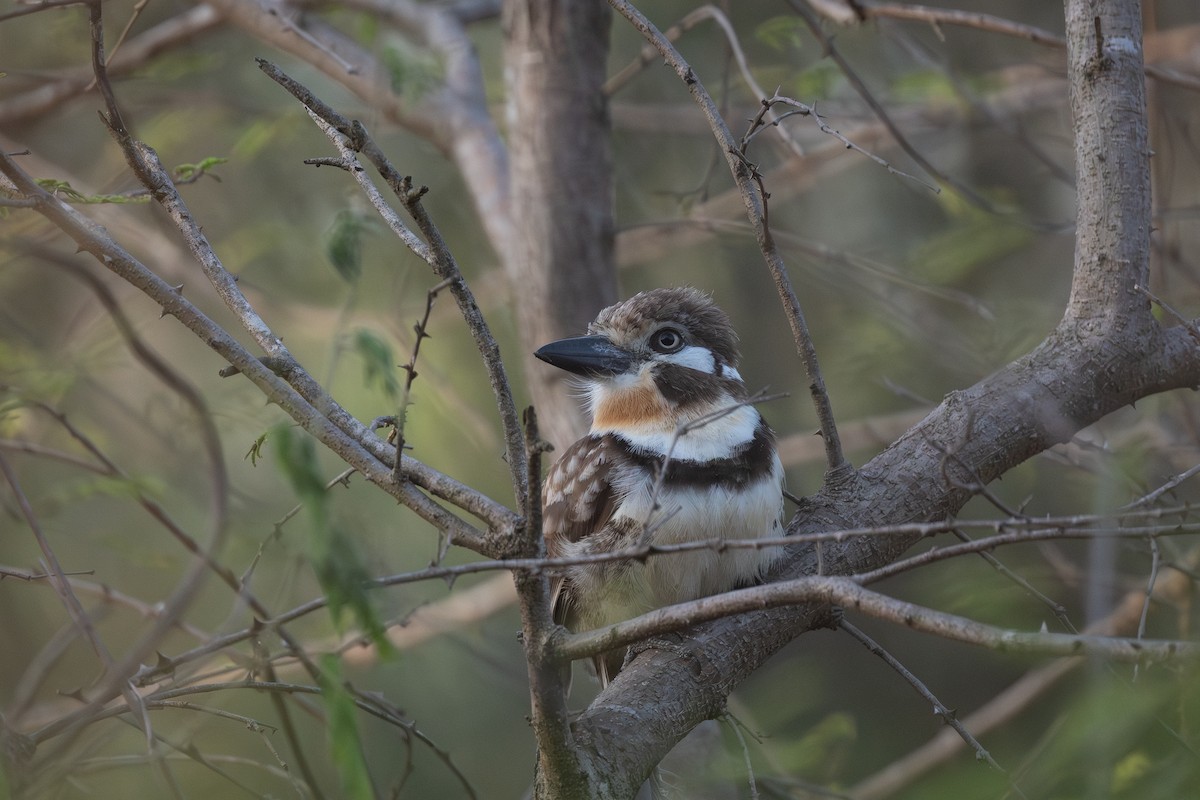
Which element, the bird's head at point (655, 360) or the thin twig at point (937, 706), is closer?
the thin twig at point (937, 706)

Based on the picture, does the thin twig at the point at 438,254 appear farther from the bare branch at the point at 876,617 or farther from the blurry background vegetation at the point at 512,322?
the blurry background vegetation at the point at 512,322

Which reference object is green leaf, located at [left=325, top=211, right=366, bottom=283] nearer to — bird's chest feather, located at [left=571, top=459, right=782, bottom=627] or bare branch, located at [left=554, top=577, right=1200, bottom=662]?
bird's chest feather, located at [left=571, top=459, right=782, bottom=627]

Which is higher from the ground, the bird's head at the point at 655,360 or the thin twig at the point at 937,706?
the bird's head at the point at 655,360

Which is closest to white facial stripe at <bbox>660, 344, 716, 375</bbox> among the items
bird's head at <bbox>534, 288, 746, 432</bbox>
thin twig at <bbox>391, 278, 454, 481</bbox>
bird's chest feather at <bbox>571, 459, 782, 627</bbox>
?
bird's head at <bbox>534, 288, 746, 432</bbox>

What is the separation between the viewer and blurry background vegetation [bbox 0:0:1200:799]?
396 centimetres

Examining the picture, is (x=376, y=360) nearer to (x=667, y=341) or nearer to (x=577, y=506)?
(x=577, y=506)

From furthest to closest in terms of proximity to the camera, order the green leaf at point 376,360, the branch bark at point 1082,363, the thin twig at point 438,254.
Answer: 1. the branch bark at point 1082,363
2. the green leaf at point 376,360
3. the thin twig at point 438,254

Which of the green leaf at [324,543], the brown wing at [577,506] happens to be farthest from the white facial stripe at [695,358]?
the green leaf at [324,543]

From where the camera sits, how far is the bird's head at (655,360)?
3160 mm

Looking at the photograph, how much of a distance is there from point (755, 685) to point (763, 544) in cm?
395

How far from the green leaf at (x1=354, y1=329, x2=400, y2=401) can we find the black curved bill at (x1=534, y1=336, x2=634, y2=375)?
41.5 inches

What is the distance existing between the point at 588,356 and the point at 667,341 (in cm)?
28

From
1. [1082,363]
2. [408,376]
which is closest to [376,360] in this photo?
[408,376]

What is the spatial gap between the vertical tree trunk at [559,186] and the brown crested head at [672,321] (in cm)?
65
